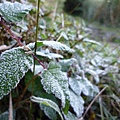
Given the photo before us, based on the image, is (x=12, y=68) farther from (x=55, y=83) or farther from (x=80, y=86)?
(x=80, y=86)

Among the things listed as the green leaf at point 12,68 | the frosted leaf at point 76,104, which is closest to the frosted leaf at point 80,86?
the frosted leaf at point 76,104

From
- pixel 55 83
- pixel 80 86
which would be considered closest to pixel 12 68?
pixel 55 83

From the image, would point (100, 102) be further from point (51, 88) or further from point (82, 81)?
point (51, 88)

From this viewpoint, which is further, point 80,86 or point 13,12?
point 80,86

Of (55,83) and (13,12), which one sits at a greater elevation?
(13,12)

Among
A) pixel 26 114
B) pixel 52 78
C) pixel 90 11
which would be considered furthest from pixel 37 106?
pixel 90 11

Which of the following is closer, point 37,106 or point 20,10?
point 20,10
